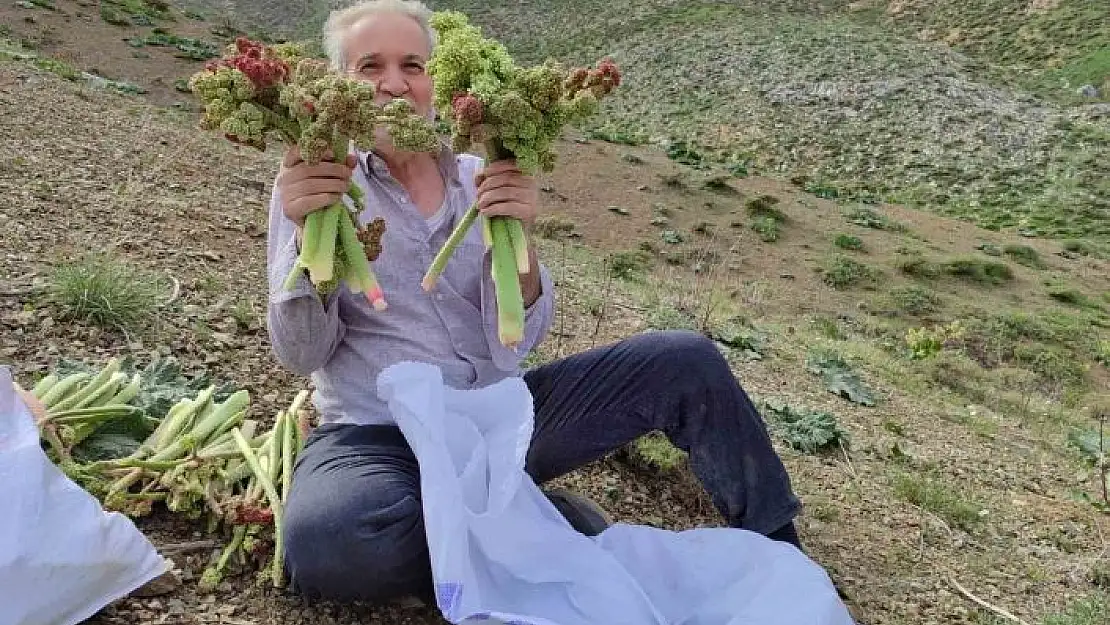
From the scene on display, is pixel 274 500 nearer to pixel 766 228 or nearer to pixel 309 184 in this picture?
pixel 309 184

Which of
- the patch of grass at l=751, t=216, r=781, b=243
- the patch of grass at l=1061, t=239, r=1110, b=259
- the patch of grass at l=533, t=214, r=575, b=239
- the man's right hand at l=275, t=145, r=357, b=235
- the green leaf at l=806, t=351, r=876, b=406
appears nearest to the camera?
the man's right hand at l=275, t=145, r=357, b=235

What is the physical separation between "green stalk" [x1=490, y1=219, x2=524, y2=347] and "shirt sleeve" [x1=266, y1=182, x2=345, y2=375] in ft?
1.26

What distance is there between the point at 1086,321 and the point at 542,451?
821 centimetres

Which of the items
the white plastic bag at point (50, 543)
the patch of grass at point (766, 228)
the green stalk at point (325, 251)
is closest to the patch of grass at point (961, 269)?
the patch of grass at point (766, 228)

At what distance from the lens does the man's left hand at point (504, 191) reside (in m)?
1.96

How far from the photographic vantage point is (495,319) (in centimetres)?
223

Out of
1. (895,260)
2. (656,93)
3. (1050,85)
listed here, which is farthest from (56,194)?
(1050,85)

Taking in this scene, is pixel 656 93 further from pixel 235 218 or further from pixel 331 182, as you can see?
pixel 331 182

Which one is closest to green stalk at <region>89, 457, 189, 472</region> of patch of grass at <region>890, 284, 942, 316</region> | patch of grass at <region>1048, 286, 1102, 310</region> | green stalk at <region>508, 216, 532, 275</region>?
green stalk at <region>508, 216, 532, 275</region>

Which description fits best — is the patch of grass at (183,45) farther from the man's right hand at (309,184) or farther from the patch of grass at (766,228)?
the man's right hand at (309,184)

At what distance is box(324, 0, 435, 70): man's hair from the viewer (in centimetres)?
231

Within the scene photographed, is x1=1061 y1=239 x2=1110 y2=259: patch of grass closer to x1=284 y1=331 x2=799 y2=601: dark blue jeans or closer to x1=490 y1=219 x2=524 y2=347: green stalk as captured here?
x1=284 y1=331 x2=799 y2=601: dark blue jeans

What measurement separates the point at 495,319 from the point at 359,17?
2.82 feet

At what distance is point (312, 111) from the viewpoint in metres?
1.75
